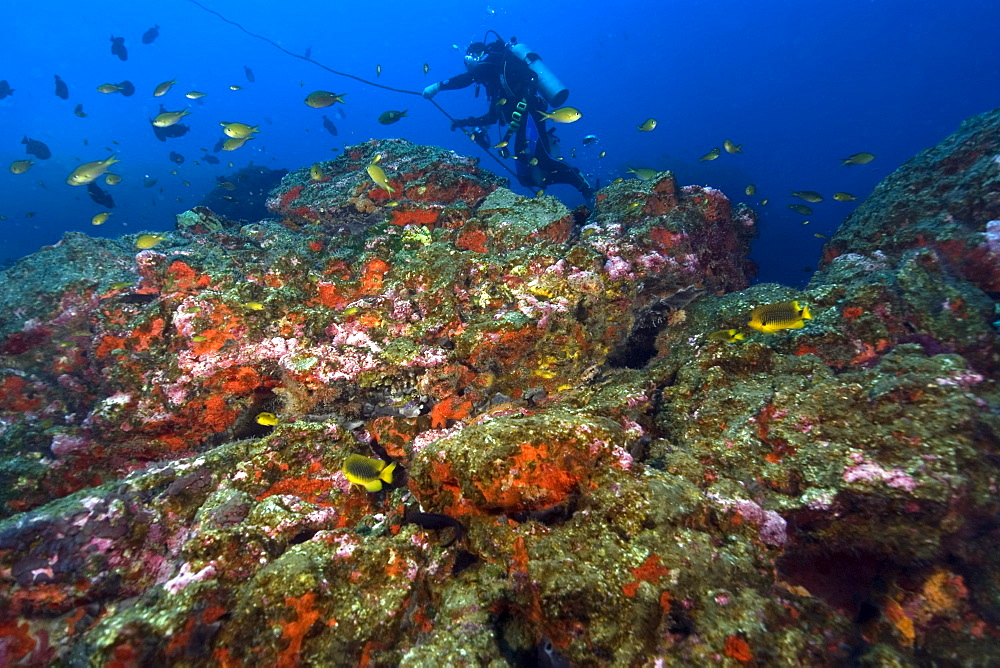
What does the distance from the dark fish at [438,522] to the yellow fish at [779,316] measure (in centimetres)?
309

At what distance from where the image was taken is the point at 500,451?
329 cm

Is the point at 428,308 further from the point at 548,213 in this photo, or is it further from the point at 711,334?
the point at 711,334

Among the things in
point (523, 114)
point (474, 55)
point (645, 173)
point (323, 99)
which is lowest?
point (645, 173)

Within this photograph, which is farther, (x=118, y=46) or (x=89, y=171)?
(x=118, y=46)

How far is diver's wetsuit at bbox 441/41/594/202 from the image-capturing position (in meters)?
11.9

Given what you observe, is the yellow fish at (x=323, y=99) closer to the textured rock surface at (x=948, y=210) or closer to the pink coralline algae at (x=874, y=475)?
the pink coralline algae at (x=874, y=475)

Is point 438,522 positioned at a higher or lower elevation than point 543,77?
lower

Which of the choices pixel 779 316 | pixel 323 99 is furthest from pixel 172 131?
pixel 779 316

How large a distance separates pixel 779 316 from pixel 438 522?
136 inches

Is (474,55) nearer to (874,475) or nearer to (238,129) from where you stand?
(238,129)

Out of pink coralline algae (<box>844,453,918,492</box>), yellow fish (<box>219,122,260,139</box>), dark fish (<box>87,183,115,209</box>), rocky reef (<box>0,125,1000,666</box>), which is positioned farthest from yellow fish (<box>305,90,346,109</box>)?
pink coralline algae (<box>844,453,918,492</box>)

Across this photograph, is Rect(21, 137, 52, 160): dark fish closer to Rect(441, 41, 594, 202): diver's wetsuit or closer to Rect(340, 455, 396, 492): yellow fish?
Rect(441, 41, 594, 202): diver's wetsuit

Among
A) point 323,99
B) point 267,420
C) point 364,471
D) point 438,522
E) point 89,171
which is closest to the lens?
point 364,471

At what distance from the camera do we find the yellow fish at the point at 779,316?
345 cm
